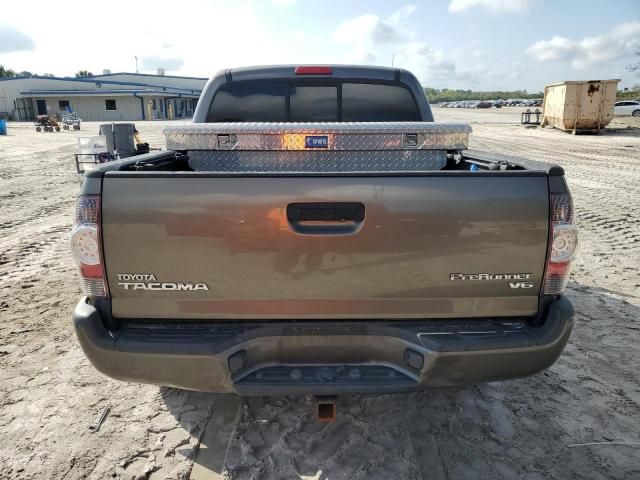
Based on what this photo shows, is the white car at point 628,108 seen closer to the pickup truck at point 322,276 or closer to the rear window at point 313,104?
the rear window at point 313,104

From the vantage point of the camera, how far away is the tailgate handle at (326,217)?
6.76 feet

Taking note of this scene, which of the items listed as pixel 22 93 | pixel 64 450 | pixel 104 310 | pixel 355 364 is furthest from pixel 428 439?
pixel 22 93

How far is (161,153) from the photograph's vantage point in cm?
317

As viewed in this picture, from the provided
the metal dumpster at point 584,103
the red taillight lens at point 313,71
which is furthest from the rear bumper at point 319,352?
the metal dumpster at point 584,103

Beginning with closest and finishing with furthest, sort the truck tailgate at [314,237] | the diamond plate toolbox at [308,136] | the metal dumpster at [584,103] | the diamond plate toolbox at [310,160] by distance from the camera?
1. the truck tailgate at [314,237]
2. the diamond plate toolbox at [308,136]
3. the diamond plate toolbox at [310,160]
4. the metal dumpster at [584,103]

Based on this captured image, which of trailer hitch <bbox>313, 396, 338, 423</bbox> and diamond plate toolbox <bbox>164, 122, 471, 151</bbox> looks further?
diamond plate toolbox <bbox>164, 122, 471, 151</bbox>

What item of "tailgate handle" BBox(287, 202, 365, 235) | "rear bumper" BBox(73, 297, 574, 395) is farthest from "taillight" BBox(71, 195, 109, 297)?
"tailgate handle" BBox(287, 202, 365, 235)

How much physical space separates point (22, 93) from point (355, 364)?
63.2 metres

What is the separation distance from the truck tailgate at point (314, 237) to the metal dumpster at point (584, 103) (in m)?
24.8

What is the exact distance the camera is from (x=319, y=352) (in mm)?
2197

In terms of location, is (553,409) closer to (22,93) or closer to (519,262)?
(519,262)

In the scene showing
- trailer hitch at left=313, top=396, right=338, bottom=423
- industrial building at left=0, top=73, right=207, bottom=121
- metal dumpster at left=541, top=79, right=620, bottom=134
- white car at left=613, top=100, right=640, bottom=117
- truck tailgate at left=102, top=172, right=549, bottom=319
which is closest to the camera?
truck tailgate at left=102, top=172, right=549, bottom=319

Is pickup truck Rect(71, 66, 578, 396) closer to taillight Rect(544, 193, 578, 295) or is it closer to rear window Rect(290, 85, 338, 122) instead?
taillight Rect(544, 193, 578, 295)

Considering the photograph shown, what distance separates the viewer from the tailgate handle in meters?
2.06
